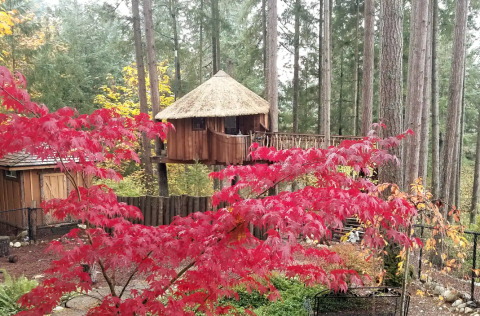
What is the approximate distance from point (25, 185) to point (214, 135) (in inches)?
264

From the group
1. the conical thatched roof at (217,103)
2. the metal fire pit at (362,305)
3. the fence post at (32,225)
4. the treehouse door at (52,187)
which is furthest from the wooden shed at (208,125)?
the metal fire pit at (362,305)

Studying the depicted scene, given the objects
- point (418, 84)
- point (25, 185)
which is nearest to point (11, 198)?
point (25, 185)

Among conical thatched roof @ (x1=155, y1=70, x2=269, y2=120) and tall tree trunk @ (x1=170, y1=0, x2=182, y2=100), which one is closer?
conical thatched roof @ (x1=155, y1=70, x2=269, y2=120)

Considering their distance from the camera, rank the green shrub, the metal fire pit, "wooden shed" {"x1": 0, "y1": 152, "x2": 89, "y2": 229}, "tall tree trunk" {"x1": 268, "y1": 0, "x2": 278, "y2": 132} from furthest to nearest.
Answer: "tall tree trunk" {"x1": 268, "y1": 0, "x2": 278, "y2": 132} < "wooden shed" {"x1": 0, "y1": 152, "x2": 89, "y2": 229} < the green shrub < the metal fire pit

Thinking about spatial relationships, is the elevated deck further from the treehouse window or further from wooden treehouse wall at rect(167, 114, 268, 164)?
the treehouse window

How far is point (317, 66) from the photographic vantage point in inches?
790

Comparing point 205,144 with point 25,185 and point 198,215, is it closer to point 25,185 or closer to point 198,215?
point 25,185

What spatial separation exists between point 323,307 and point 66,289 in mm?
4329

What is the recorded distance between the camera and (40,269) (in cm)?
879

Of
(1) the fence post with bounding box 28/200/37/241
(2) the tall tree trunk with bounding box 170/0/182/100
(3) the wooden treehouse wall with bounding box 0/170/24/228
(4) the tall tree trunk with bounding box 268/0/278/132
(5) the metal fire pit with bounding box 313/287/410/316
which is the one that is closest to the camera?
(5) the metal fire pit with bounding box 313/287/410/316

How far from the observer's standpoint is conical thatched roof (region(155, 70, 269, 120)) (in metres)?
12.5

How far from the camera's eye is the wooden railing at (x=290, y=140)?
1262cm

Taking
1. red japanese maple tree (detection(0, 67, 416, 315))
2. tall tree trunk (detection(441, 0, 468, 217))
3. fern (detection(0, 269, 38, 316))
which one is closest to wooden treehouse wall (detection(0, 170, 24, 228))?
fern (detection(0, 269, 38, 316))

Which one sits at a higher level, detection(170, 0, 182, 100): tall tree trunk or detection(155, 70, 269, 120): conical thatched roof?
detection(170, 0, 182, 100): tall tree trunk
